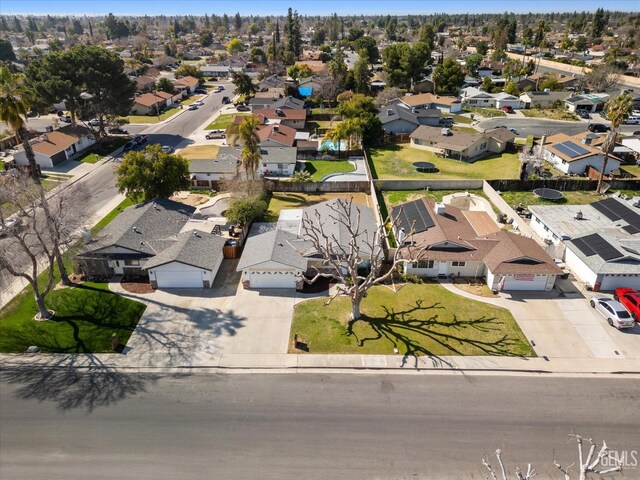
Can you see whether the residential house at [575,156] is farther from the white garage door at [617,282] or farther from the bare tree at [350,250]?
the bare tree at [350,250]

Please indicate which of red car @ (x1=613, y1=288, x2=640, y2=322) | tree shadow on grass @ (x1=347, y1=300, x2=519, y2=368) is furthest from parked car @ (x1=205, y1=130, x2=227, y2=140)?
red car @ (x1=613, y1=288, x2=640, y2=322)

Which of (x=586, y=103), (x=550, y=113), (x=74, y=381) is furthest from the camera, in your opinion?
(x=550, y=113)

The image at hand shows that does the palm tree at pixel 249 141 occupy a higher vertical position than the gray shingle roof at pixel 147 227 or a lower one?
higher

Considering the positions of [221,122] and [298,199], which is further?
[221,122]

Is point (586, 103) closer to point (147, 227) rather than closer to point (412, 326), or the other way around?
point (412, 326)

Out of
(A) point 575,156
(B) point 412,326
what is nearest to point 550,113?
(A) point 575,156

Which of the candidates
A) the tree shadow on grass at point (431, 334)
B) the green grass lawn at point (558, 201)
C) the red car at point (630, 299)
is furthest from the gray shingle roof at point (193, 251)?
the green grass lawn at point (558, 201)
